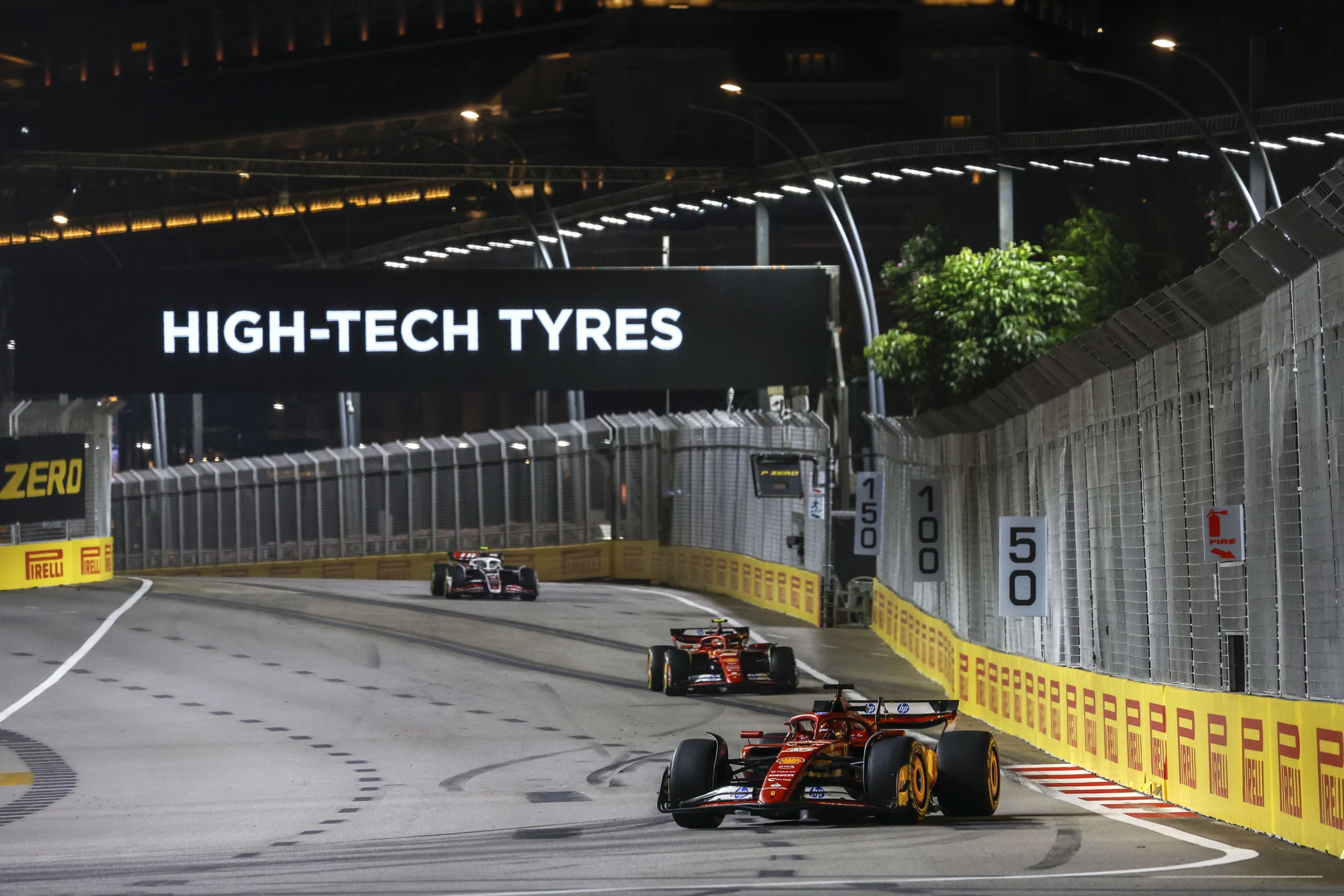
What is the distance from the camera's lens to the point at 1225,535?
12.5m

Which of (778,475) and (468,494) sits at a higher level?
(778,475)

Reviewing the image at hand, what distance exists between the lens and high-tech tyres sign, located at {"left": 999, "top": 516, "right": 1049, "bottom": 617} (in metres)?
18.0

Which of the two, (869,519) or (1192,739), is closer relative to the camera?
(1192,739)

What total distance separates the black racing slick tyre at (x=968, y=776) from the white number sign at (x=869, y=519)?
723 inches

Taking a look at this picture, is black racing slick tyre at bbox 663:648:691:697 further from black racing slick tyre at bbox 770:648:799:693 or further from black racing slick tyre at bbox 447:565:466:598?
black racing slick tyre at bbox 447:565:466:598

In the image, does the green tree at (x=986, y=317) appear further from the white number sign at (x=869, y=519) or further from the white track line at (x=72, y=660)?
the white track line at (x=72, y=660)

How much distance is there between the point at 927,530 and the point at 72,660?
1188 centimetres

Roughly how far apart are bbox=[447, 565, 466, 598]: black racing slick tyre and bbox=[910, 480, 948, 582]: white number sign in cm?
1398

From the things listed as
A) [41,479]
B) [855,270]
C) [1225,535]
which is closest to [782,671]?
[1225,535]

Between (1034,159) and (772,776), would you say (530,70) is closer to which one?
(1034,159)

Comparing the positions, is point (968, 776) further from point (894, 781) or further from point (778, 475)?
point (778, 475)

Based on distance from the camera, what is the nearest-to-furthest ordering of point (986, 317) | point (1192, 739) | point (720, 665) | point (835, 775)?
point (835, 775) → point (1192, 739) → point (720, 665) → point (986, 317)

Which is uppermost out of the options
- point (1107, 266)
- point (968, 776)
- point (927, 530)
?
point (1107, 266)

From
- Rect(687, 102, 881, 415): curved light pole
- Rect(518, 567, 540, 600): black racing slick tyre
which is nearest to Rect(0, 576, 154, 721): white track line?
Rect(518, 567, 540, 600): black racing slick tyre
